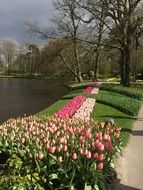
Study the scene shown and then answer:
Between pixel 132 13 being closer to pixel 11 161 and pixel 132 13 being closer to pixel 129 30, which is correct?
pixel 129 30

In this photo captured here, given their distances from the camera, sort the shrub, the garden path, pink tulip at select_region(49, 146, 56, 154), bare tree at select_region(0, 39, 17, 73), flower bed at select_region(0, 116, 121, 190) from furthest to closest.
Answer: bare tree at select_region(0, 39, 17, 73), the shrub, the garden path, pink tulip at select_region(49, 146, 56, 154), flower bed at select_region(0, 116, 121, 190)

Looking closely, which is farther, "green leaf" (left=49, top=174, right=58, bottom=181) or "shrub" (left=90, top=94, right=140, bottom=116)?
"shrub" (left=90, top=94, right=140, bottom=116)

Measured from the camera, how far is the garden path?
8973 millimetres

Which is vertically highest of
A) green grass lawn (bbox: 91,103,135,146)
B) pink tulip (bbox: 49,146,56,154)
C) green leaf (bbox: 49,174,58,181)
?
pink tulip (bbox: 49,146,56,154)

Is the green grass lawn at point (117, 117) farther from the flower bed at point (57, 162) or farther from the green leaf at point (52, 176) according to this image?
the green leaf at point (52, 176)

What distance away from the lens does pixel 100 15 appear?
40562 mm

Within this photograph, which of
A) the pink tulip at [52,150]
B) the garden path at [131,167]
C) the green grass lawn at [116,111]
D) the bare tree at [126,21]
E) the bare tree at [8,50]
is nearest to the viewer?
the pink tulip at [52,150]

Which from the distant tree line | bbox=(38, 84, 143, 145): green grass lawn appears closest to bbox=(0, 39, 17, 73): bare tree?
the distant tree line

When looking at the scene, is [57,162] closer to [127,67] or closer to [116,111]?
[116,111]

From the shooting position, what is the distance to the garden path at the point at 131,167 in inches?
353

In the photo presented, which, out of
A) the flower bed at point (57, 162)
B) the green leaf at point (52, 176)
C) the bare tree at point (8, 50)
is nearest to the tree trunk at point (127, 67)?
the flower bed at point (57, 162)

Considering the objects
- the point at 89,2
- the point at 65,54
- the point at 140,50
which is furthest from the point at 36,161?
the point at 140,50

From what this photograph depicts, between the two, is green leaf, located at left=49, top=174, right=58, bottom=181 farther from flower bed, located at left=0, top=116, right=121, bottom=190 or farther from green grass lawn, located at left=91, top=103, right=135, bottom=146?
green grass lawn, located at left=91, top=103, right=135, bottom=146

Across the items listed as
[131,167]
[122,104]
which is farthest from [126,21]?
[131,167]
